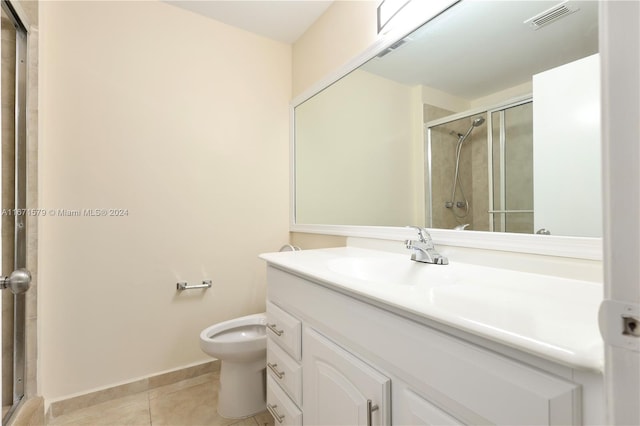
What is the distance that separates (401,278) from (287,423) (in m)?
0.68

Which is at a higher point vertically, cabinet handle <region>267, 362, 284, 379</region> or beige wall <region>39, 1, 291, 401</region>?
beige wall <region>39, 1, 291, 401</region>

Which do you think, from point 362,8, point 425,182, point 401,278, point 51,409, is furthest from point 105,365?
point 362,8

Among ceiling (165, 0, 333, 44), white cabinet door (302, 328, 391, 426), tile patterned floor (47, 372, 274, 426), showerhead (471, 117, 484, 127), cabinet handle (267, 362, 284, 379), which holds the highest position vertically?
ceiling (165, 0, 333, 44)

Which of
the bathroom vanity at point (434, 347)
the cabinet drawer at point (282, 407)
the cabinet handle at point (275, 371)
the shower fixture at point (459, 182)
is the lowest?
the cabinet drawer at point (282, 407)

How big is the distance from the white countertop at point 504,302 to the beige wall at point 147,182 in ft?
3.19

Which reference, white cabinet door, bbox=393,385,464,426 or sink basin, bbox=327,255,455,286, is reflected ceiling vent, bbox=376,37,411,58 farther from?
white cabinet door, bbox=393,385,464,426

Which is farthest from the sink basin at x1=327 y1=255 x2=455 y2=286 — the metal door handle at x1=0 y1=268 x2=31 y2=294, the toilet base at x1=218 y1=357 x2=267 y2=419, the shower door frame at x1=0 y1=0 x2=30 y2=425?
the shower door frame at x1=0 y1=0 x2=30 y2=425

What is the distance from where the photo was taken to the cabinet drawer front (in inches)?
39.6

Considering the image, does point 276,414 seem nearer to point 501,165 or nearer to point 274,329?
point 274,329

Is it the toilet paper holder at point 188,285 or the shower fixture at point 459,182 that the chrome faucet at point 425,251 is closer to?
the shower fixture at point 459,182

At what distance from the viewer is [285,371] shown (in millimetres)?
1089

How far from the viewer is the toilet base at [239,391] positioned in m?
1.43

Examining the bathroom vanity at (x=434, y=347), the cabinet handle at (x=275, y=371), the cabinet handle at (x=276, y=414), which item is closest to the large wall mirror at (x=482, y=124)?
the bathroom vanity at (x=434, y=347)

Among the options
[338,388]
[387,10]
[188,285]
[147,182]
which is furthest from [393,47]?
[188,285]
